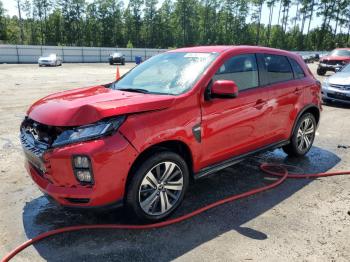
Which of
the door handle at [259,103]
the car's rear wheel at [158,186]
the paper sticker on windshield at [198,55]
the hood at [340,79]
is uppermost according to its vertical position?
the paper sticker on windshield at [198,55]

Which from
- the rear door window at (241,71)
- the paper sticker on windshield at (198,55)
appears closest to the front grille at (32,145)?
the rear door window at (241,71)

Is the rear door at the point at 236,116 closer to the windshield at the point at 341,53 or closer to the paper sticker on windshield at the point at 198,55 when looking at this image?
the paper sticker on windshield at the point at 198,55

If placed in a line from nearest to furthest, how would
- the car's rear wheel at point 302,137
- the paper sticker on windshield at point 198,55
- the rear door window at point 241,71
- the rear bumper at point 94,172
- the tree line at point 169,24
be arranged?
the rear bumper at point 94,172 → the rear door window at point 241,71 → the paper sticker on windshield at point 198,55 → the car's rear wheel at point 302,137 → the tree line at point 169,24

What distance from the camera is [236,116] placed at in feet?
14.8

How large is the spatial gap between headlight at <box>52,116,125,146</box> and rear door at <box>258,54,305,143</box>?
2.56m

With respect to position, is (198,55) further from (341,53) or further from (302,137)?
(341,53)

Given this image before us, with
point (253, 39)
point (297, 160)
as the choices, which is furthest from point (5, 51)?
point (253, 39)

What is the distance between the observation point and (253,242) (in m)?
3.58

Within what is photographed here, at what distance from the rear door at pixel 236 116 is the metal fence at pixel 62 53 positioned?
129ft

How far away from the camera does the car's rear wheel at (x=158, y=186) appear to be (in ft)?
11.9

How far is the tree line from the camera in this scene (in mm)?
85438

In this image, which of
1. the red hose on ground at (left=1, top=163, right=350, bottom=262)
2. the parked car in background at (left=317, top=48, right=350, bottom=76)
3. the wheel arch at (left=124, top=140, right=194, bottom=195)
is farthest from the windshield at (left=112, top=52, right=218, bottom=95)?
the parked car in background at (left=317, top=48, right=350, bottom=76)

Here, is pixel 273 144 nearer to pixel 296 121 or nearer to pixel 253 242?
pixel 296 121

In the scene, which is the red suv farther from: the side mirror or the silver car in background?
the silver car in background
